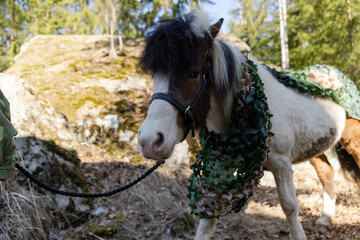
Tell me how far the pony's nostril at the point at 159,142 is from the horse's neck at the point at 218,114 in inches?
29.3

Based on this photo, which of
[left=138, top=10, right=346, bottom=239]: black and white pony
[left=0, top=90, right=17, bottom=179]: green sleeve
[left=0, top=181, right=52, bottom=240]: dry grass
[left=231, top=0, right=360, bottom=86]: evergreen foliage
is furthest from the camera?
[left=231, top=0, right=360, bottom=86]: evergreen foliage

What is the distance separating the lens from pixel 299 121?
2.71 m

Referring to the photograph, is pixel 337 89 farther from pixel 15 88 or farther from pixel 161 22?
pixel 15 88

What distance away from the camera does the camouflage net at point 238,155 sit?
2.14 m

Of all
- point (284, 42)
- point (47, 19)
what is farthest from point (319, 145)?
point (47, 19)

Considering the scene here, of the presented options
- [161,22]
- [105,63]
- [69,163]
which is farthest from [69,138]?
[105,63]

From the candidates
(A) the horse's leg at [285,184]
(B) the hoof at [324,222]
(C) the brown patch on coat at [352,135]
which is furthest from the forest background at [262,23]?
(B) the hoof at [324,222]

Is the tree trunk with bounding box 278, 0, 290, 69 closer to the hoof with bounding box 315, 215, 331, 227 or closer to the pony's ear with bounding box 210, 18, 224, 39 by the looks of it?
the hoof with bounding box 315, 215, 331, 227

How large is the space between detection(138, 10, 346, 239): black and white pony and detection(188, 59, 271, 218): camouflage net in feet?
0.35

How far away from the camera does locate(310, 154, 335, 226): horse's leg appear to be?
3761 mm

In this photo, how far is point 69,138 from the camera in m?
4.66

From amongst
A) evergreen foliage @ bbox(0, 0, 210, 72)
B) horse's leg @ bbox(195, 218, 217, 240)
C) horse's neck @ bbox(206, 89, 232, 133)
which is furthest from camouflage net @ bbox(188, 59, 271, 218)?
evergreen foliage @ bbox(0, 0, 210, 72)

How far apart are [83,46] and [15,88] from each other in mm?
7458

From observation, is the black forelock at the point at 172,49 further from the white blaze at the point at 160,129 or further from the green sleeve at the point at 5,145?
the green sleeve at the point at 5,145
